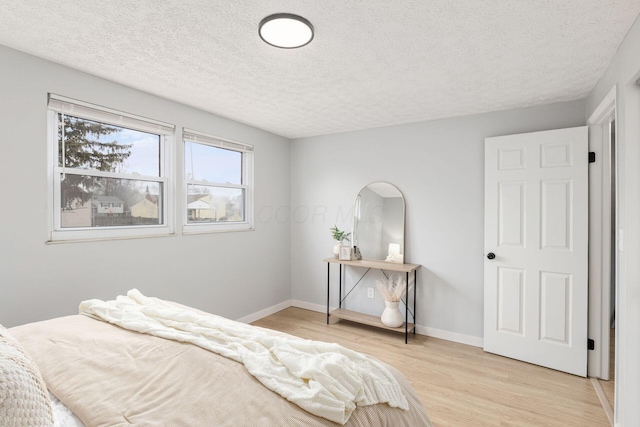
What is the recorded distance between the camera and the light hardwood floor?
2.13m

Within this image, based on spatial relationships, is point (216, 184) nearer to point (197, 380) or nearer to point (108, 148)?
point (108, 148)

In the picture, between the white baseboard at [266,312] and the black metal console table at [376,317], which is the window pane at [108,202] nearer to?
the white baseboard at [266,312]

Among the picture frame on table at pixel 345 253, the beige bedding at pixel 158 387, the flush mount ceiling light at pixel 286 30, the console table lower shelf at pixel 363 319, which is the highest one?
the flush mount ceiling light at pixel 286 30

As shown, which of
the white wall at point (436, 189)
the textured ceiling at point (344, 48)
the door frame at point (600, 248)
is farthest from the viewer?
the white wall at point (436, 189)

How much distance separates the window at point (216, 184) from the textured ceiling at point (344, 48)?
569 millimetres

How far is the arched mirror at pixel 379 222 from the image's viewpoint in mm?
3721

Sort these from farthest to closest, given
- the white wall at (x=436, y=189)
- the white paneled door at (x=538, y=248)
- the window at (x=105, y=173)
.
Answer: the white wall at (x=436, y=189) < the white paneled door at (x=538, y=248) < the window at (x=105, y=173)

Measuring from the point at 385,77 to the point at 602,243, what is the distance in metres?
2.27

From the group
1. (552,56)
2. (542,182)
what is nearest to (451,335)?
(542,182)

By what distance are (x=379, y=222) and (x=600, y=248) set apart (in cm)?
204

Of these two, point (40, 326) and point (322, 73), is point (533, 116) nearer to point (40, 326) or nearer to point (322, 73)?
point (322, 73)

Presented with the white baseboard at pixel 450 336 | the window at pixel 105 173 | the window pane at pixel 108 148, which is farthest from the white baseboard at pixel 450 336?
the window pane at pixel 108 148

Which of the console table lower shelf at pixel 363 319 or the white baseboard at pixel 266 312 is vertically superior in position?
the console table lower shelf at pixel 363 319

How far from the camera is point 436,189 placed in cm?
350
